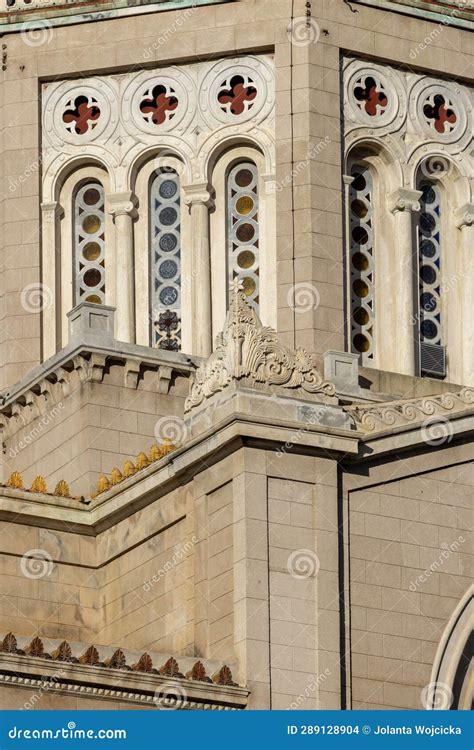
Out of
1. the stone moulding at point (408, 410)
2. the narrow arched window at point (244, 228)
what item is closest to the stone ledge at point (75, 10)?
the narrow arched window at point (244, 228)

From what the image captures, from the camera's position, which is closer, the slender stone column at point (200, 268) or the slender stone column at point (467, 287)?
the slender stone column at point (200, 268)

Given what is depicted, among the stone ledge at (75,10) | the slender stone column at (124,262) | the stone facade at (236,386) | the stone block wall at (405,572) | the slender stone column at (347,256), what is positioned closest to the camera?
the stone facade at (236,386)

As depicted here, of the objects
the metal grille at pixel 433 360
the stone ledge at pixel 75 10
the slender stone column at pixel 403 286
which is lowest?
the metal grille at pixel 433 360

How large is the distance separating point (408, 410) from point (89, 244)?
11.0 metres

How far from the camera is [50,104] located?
A: 54844mm

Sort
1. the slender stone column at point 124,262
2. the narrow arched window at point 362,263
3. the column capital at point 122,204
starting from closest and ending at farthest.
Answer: the slender stone column at point 124,262 → the narrow arched window at point 362,263 → the column capital at point 122,204

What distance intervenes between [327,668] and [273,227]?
1269cm

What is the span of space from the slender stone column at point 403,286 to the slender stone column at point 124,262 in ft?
15.5

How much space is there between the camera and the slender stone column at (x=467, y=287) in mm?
53969

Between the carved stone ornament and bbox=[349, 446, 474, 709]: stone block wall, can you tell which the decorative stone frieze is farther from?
the carved stone ornament

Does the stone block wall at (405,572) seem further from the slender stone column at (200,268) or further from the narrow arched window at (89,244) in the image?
the narrow arched window at (89,244)

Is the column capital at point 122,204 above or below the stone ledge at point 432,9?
below

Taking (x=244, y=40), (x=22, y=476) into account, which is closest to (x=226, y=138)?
(x=244, y=40)

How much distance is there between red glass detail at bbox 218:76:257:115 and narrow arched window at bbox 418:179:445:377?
3643 millimetres
